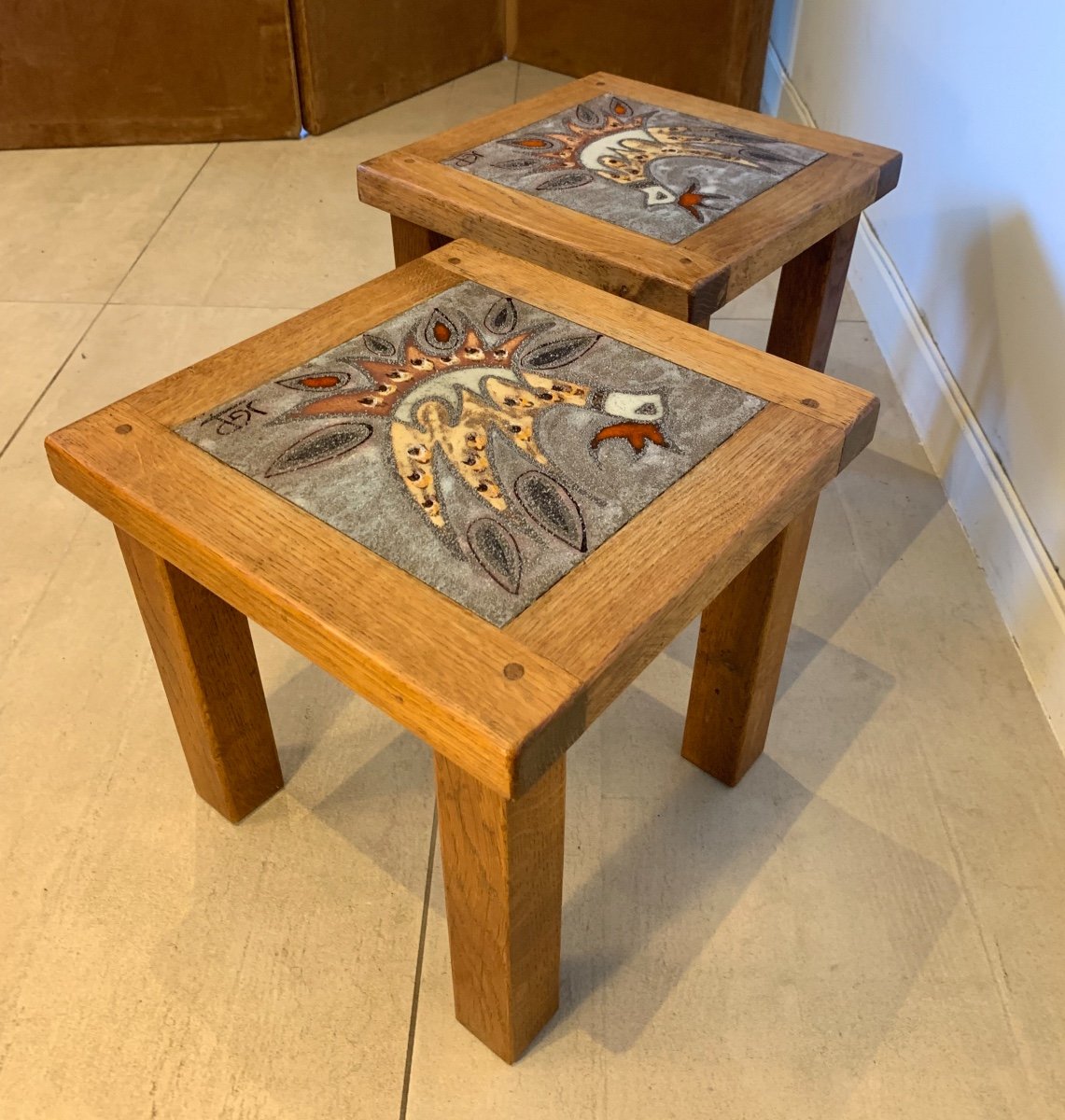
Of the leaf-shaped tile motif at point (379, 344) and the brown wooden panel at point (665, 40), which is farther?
the brown wooden panel at point (665, 40)

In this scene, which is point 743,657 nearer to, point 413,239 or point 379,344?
point 379,344

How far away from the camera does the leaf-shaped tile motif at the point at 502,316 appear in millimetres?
975

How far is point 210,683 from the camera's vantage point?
0.97 meters

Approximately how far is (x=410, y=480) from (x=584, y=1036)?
502mm

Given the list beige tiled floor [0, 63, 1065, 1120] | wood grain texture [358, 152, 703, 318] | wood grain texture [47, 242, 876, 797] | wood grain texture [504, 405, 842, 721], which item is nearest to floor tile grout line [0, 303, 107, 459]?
beige tiled floor [0, 63, 1065, 1120]

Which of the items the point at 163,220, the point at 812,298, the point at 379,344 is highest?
the point at 379,344

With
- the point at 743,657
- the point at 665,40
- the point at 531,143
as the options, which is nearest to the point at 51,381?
the point at 531,143

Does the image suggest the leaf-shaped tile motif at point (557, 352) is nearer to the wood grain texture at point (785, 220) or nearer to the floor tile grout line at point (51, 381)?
the wood grain texture at point (785, 220)

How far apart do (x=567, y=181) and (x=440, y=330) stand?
335mm

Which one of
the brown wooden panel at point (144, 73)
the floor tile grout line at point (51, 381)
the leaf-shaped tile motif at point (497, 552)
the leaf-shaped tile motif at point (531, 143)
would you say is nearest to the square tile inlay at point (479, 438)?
the leaf-shaped tile motif at point (497, 552)

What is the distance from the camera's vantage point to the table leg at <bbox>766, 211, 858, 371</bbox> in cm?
129

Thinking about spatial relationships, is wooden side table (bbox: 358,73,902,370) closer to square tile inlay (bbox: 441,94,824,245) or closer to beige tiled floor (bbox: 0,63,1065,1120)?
square tile inlay (bbox: 441,94,824,245)

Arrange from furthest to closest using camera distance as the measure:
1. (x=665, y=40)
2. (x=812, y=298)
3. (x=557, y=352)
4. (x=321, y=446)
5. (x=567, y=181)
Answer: (x=665, y=40), (x=812, y=298), (x=567, y=181), (x=557, y=352), (x=321, y=446)

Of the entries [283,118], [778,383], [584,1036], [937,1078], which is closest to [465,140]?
[778,383]
